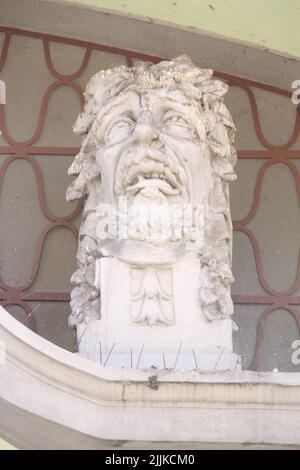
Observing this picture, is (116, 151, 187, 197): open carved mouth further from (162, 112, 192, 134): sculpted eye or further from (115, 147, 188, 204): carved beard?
(162, 112, 192, 134): sculpted eye

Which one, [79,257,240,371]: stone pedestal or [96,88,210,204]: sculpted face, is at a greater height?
[96,88,210,204]: sculpted face

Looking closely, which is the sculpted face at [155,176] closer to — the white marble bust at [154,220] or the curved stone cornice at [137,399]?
the white marble bust at [154,220]

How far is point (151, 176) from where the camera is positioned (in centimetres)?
727

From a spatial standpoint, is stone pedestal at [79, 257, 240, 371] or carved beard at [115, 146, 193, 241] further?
A: carved beard at [115, 146, 193, 241]

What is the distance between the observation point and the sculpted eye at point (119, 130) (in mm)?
7410

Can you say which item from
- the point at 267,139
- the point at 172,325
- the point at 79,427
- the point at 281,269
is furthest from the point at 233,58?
the point at 79,427

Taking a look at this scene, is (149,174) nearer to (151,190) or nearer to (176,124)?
(151,190)

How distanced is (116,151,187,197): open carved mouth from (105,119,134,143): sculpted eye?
0.55 feet

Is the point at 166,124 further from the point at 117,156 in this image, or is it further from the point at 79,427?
the point at 79,427

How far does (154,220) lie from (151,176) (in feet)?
0.62

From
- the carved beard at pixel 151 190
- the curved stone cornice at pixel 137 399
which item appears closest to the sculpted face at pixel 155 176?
the carved beard at pixel 151 190

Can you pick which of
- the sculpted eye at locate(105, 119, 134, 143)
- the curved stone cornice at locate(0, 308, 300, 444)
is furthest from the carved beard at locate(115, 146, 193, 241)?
the curved stone cornice at locate(0, 308, 300, 444)

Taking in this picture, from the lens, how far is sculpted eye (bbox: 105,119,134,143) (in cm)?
741

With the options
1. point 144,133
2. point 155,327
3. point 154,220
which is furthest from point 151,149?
point 155,327
